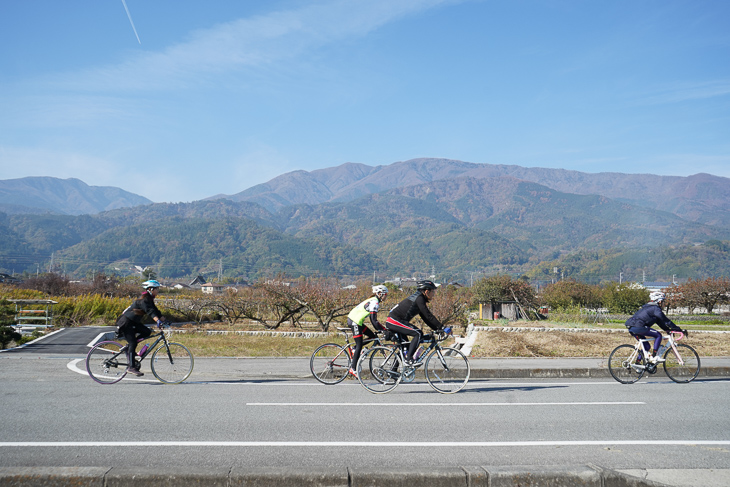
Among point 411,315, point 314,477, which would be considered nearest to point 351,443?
point 314,477

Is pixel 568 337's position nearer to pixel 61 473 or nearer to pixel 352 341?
pixel 352 341

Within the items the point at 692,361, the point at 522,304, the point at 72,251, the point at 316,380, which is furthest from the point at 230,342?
the point at 72,251

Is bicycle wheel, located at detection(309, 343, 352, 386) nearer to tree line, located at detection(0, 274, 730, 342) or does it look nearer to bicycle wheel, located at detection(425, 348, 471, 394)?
bicycle wheel, located at detection(425, 348, 471, 394)

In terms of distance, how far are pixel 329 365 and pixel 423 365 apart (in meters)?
1.76

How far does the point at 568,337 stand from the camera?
17.0 metres

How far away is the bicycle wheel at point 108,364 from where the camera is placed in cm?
967

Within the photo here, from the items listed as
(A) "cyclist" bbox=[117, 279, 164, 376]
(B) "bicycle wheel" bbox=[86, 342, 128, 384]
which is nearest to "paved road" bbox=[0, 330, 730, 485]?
(B) "bicycle wheel" bbox=[86, 342, 128, 384]

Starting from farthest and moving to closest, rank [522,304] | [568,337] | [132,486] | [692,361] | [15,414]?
[522,304], [568,337], [692,361], [15,414], [132,486]

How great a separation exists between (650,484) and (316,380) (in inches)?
263

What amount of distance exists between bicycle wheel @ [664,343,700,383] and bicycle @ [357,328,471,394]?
4269 mm

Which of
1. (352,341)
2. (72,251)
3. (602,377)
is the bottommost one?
(602,377)

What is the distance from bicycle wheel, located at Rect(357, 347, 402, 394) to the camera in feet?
30.6

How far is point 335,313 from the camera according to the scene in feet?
81.8

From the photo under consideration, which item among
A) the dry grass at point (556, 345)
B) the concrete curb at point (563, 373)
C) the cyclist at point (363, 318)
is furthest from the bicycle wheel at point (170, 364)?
the dry grass at point (556, 345)
